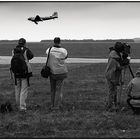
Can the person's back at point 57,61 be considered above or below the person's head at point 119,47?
below

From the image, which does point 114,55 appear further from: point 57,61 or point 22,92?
point 22,92

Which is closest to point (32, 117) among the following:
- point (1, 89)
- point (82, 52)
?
point (1, 89)

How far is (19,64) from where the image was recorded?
10.5m

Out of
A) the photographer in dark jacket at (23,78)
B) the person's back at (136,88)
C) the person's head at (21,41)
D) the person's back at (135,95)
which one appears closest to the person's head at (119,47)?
the person's back at (135,95)

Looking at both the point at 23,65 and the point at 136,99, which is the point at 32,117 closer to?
the point at 23,65

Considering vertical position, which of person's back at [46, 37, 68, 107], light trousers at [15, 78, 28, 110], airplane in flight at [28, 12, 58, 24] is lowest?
light trousers at [15, 78, 28, 110]

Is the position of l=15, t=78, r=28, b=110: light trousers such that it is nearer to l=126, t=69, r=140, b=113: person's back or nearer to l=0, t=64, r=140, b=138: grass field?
l=0, t=64, r=140, b=138: grass field

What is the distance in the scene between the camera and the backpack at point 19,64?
10469 mm

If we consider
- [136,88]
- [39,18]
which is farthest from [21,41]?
[136,88]

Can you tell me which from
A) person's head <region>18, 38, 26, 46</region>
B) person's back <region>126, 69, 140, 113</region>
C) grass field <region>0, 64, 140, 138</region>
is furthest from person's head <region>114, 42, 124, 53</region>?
person's head <region>18, 38, 26, 46</region>

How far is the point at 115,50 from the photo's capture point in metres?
10.6

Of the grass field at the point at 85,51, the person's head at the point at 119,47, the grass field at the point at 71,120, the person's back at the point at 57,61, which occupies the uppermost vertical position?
the person's head at the point at 119,47

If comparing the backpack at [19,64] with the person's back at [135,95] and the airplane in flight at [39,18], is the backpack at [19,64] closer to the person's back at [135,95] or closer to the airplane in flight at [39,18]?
the airplane in flight at [39,18]

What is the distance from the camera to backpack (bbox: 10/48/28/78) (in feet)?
34.3
